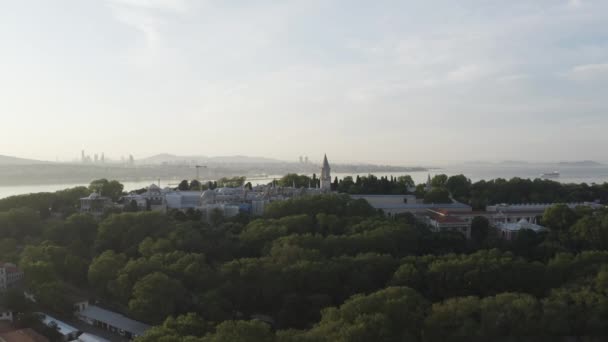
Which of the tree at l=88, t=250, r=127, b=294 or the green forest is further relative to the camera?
the tree at l=88, t=250, r=127, b=294

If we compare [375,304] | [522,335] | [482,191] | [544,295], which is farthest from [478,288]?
[482,191]

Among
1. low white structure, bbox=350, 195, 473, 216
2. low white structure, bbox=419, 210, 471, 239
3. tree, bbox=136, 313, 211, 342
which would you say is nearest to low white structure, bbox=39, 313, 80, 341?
tree, bbox=136, 313, 211, 342

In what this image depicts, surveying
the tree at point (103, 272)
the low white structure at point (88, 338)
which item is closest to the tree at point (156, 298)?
the low white structure at point (88, 338)

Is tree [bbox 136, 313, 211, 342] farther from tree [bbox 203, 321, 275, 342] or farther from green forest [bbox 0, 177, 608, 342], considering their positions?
tree [bbox 203, 321, 275, 342]

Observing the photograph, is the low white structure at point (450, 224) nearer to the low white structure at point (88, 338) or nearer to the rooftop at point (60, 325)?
the low white structure at point (88, 338)

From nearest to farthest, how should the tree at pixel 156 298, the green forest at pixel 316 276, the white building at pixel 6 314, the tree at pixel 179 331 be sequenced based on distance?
the tree at pixel 179 331 → the green forest at pixel 316 276 → the tree at pixel 156 298 → the white building at pixel 6 314

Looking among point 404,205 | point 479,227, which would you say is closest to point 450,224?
point 479,227
